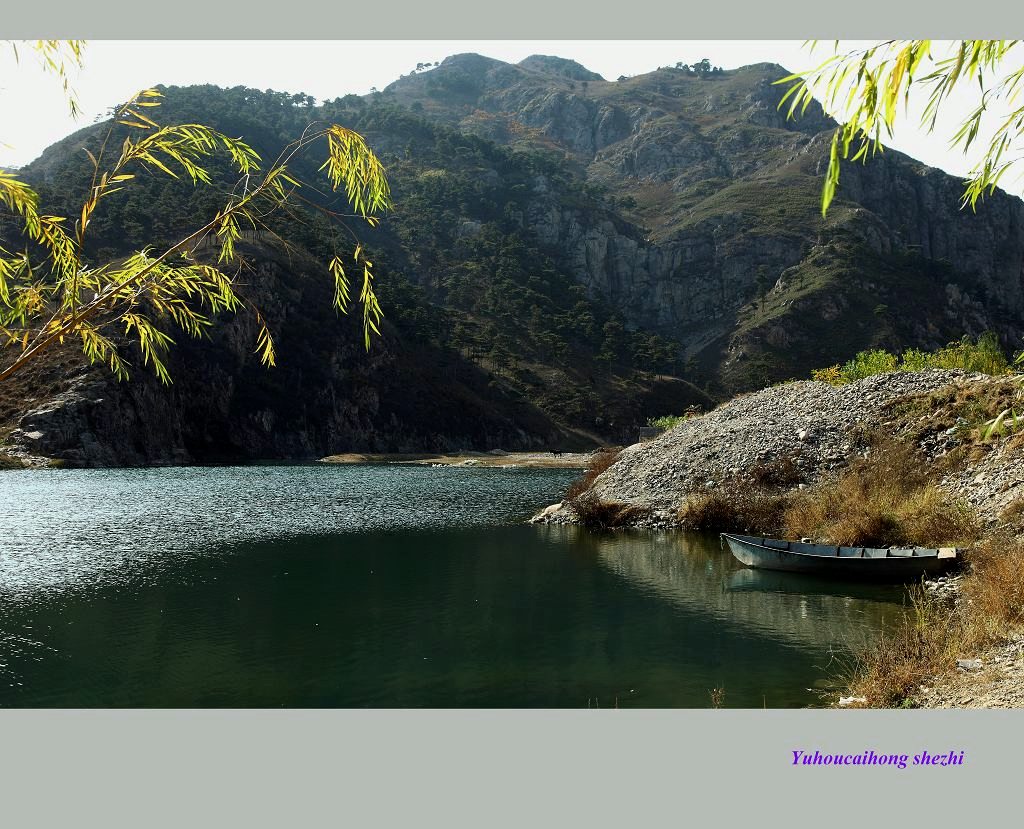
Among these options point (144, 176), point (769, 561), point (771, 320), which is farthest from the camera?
point (771, 320)

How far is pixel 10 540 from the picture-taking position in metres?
32.0

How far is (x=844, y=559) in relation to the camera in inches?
904

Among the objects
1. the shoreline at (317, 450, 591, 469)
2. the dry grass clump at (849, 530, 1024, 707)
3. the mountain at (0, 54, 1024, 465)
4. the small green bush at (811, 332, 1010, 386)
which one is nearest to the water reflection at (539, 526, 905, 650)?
the dry grass clump at (849, 530, 1024, 707)

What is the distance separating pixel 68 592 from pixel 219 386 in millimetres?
87068

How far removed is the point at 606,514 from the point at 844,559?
14.4 meters

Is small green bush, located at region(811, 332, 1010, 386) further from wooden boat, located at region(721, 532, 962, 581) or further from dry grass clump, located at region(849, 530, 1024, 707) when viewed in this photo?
dry grass clump, located at region(849, 530, 1024, 707)

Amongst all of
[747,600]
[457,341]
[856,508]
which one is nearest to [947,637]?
[747,600]

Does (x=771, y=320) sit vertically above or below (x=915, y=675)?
above

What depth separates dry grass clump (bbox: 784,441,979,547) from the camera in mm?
24016

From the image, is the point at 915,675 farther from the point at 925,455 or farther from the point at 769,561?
the point at 925,455

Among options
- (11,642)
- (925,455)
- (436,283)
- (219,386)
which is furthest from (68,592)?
(436,283)

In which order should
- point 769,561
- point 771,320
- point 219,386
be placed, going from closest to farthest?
1. point 769,561
2. point 219,386
3. point 771,320

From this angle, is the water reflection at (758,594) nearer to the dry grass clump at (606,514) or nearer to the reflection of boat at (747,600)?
the reflection of boat at (747,600)

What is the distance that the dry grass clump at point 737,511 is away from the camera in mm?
31078
